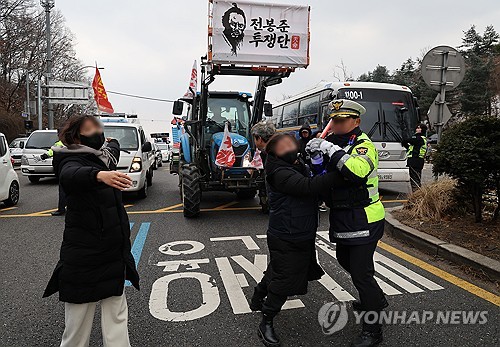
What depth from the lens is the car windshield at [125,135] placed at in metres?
9.67

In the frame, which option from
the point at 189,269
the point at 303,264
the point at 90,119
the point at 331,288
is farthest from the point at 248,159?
the point at 90,119

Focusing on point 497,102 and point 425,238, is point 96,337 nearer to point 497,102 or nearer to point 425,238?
point 425,238

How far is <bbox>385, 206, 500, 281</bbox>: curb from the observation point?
3.99 m

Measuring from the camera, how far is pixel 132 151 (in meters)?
9.34

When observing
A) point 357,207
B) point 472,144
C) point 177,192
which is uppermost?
point 472,144

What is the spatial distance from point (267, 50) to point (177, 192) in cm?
569

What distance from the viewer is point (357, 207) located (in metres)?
2.79

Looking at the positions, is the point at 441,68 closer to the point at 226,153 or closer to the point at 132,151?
the point at 226,153

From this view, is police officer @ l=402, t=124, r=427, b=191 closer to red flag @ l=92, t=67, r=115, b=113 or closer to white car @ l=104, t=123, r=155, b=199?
white car @ l=104, t=123, r=155, b=199

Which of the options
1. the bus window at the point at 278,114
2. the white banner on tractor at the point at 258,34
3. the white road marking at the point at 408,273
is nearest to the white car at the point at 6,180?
the white banner on tractor at the point at 258,34

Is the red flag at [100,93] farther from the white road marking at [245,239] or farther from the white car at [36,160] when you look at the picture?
the white road marking at [245,239]

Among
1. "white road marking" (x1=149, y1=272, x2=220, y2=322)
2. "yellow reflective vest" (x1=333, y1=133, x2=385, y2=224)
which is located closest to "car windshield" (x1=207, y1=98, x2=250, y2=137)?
"white road marking" (x1=149, y1=272, x2=220, y2=322)

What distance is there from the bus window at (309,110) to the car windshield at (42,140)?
8.62m

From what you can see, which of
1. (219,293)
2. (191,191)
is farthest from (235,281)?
(191,191)
